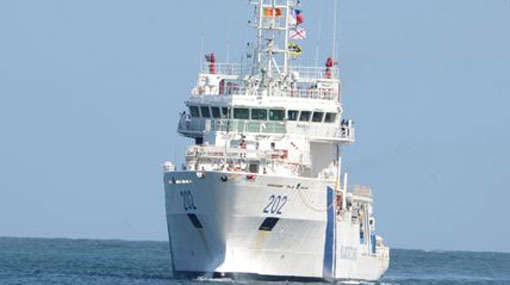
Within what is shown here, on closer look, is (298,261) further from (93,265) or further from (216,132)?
(93,265)

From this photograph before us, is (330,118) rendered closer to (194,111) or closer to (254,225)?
(194,111)

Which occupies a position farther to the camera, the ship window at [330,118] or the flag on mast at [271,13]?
the flag on mast at [271,13]

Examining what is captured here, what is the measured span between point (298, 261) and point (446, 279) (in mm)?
31584

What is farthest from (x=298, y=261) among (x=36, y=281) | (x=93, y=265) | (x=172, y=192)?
(x=93, y=265)

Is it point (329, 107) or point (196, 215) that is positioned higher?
point (329, 107)

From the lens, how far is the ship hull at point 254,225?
74.2 meters

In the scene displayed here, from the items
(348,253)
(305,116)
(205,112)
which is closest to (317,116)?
(305,116)

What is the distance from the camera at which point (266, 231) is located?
7456cm

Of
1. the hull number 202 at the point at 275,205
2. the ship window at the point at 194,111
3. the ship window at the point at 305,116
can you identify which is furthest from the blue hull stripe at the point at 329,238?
the ship window at the point at 194,111

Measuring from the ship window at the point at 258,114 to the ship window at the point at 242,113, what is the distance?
221mm

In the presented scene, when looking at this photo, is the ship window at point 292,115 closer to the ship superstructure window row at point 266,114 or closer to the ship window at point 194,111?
the ship superstructure window row at point 266,114

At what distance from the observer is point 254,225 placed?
244 ft

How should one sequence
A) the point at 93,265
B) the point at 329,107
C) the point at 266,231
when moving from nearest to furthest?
the point at 266,231 < the point at 329,107 < the point at 93,265

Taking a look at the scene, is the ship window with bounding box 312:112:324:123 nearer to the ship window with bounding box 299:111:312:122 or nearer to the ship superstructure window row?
the ship superstructure window row
